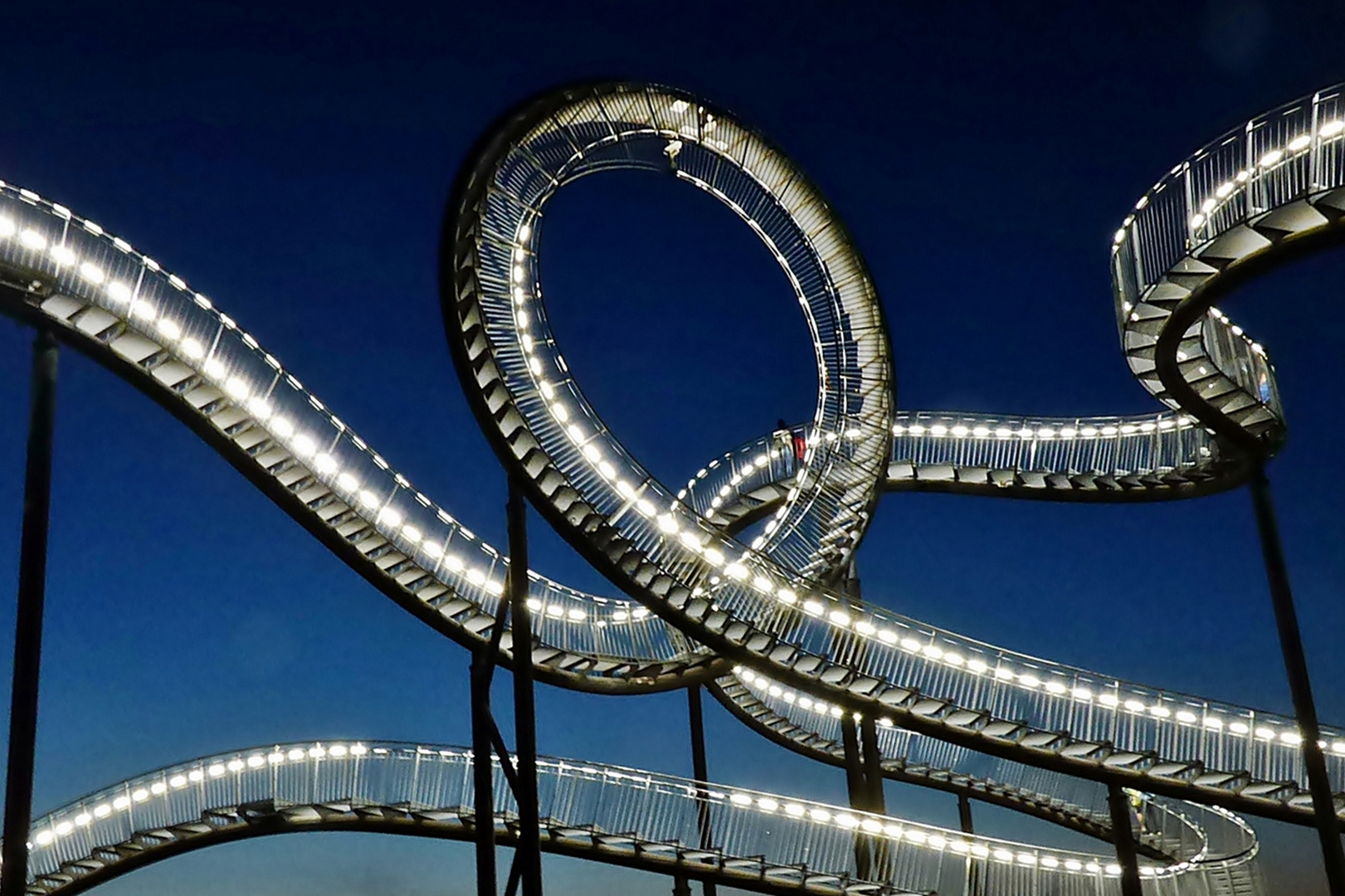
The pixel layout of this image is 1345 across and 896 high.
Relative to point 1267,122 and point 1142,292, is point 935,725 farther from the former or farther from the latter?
point 1267,122

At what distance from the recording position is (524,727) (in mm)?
14680

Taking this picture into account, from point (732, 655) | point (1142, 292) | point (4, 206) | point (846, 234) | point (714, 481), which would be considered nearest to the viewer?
point (4, 206)

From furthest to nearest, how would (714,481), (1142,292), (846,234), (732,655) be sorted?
(714,481) < (846,234) < (732,655) < (1142,292)

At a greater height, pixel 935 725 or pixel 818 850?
pixel 935 725

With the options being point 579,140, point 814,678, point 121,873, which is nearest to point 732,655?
point 814,678

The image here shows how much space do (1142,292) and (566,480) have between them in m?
6.81

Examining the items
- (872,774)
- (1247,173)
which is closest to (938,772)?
(872,774)

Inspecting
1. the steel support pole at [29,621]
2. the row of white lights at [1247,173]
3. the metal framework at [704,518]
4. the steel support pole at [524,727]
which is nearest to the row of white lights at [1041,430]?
the metal framework at [704,518]

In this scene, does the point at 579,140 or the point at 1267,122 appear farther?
the point at 579,140

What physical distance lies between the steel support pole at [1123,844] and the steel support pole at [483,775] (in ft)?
25.6

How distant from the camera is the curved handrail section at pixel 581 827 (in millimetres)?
17625

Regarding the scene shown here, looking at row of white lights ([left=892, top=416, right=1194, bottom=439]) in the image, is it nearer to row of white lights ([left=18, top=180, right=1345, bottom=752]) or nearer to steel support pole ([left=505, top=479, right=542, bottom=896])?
row of white lights ([left=18, top=180, right=1345, bottom=752])

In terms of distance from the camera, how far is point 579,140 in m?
17.6

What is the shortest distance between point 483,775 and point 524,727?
5.77 ft
